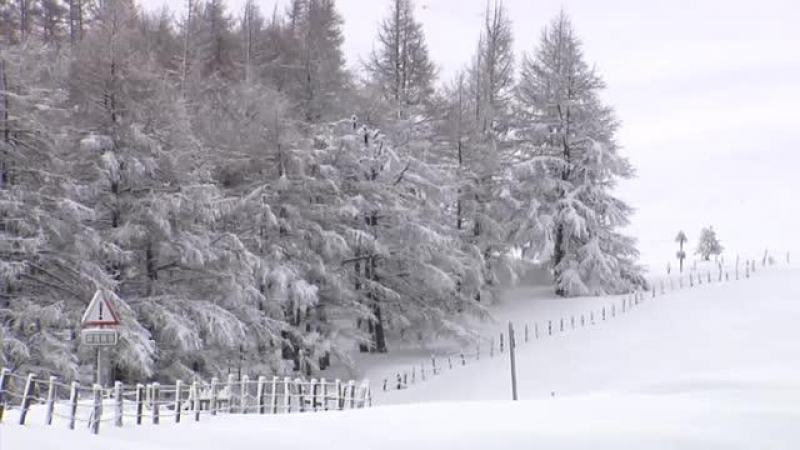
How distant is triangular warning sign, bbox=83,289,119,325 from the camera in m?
13.7

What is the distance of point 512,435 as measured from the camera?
1262 cm

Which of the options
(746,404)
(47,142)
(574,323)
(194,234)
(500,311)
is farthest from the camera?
(500,311)

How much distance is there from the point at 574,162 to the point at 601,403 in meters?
28.4

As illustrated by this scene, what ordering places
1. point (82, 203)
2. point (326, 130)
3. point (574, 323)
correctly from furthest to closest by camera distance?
point (574, 323), point (326, 130), point (82, 203)

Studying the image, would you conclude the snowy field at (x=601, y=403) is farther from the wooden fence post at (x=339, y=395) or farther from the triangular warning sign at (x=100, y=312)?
the wooden fence post at (x=339, y=395)

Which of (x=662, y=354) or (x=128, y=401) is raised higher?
(x=128, y=401)

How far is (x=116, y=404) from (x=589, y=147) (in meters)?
32.9

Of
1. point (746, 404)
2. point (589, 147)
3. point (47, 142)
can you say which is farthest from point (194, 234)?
A: point (589, 147)

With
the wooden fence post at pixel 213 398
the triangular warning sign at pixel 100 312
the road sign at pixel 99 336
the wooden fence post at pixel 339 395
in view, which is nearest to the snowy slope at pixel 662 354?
the wooden fence post at pixel 339 395

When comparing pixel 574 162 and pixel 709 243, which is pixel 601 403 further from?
pixel 709 243

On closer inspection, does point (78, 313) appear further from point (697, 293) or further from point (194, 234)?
point (697, 293)

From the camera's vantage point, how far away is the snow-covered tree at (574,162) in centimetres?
4334

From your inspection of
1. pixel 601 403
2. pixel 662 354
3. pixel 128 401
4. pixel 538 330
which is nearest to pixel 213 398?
pixel 128 401

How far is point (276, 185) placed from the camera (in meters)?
31.6
